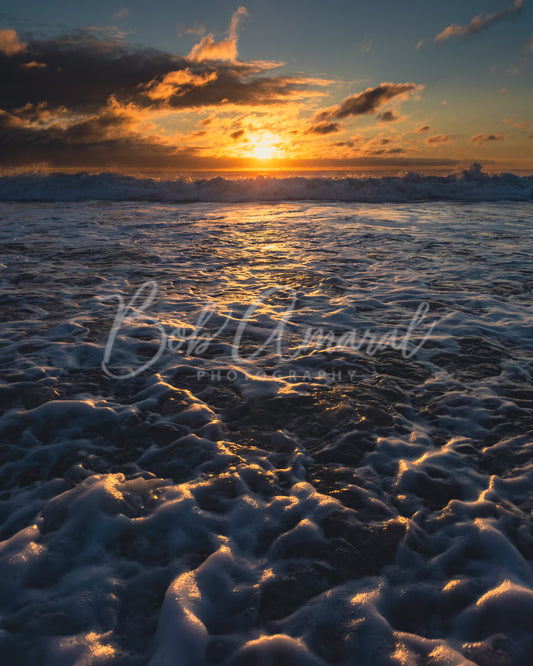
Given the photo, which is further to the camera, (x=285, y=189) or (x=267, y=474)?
(x=285, y=189)

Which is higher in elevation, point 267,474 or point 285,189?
point 285,189

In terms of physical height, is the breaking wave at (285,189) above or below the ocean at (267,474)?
above

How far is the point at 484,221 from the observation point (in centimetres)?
1556

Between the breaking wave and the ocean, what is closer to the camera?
the ocean

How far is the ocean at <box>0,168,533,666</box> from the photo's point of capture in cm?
200

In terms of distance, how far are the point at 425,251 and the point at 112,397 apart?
29.7 feet

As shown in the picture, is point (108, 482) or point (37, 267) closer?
point (108, 482)

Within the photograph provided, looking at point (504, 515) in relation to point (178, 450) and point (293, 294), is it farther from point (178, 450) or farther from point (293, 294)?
point (293, 294)

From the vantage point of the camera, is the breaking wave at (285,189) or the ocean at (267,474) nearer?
the ocean at (267,474)

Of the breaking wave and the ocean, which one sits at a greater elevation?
the breaking wave

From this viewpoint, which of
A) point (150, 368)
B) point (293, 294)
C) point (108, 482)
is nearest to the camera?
point (108, 482)

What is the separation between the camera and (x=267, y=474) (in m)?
2.99

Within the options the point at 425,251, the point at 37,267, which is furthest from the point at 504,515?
the point at 37,267

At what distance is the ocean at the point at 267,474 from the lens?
78.7 inches
